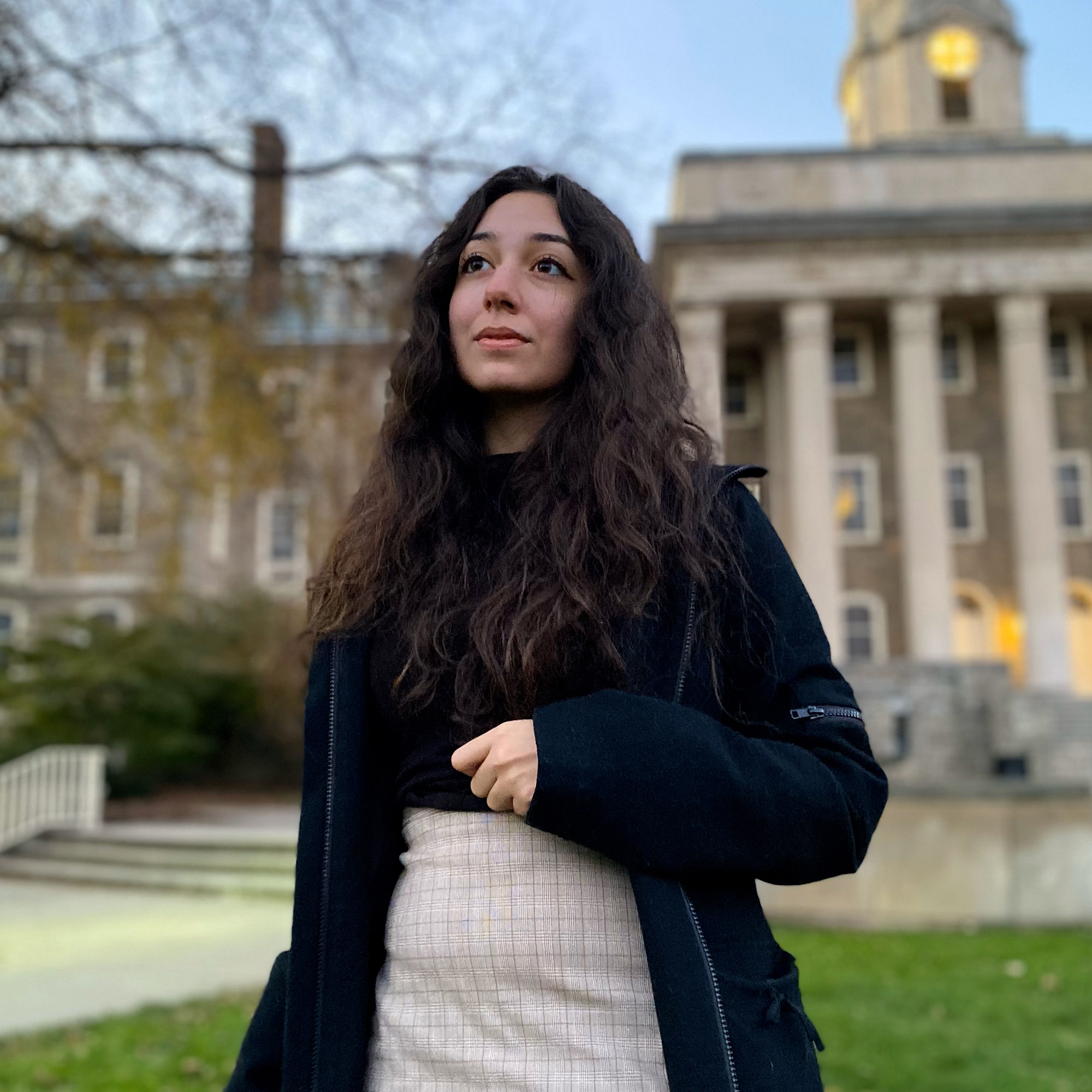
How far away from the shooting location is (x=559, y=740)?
1521mm

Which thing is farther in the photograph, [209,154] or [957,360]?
[957,360]

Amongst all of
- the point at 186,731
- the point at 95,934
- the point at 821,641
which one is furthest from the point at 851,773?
the point at 186,731

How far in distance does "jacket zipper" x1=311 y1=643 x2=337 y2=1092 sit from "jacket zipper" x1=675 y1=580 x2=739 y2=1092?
1.72 ft

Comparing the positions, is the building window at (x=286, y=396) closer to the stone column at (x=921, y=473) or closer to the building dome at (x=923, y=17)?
the stone column at (x=921, y=473)

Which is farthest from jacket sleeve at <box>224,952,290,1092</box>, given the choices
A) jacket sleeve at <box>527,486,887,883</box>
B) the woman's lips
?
the woman's lips

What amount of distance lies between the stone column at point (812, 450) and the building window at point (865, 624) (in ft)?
8.08

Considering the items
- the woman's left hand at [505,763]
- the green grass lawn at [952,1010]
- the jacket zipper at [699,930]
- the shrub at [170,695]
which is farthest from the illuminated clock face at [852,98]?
the woman's left hand at [505,763]

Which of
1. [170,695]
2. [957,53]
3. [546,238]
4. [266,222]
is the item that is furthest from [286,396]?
[957,53]

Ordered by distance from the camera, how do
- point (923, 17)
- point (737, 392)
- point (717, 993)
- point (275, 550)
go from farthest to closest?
1. point (923, 17)
2. point (275, 550)
3. point (737, 392)
4. point (717, 993)

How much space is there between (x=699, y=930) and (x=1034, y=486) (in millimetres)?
32350

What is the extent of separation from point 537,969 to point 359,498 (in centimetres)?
90

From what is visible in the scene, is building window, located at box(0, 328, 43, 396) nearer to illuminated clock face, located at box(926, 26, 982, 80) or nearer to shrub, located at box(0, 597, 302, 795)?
shrub, located at box(0, 597, 302, 795)

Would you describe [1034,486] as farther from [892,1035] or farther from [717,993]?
[717,993]

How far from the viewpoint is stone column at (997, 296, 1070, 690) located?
30.3m
